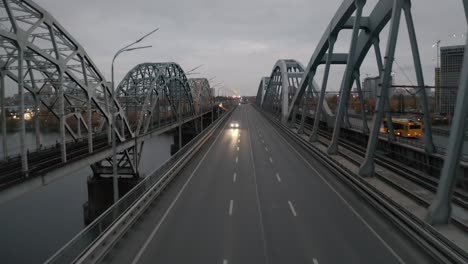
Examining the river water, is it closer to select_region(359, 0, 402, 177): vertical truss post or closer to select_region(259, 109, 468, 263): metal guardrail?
select_region(259, 109, 468, 263): metal guardrail

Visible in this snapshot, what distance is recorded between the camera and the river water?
23.8 m

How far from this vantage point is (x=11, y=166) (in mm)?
18688

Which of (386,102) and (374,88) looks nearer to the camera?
(386,102)

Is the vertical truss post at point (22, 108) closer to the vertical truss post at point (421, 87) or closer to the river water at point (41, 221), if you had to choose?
the river water at point (41, 221)

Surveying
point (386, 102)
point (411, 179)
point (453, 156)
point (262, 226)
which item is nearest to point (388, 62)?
point (411, 179)

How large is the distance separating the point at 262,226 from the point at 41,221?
24.0m

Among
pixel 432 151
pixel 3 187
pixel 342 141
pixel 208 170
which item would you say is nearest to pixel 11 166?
pixel 3 187

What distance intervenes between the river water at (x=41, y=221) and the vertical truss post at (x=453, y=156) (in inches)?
821

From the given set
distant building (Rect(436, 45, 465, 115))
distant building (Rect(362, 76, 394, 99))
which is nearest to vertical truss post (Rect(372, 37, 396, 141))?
distant building (Rect(362, 76, 394, 99))

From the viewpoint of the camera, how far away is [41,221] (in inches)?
1160

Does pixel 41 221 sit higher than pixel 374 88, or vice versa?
pixel 374 88

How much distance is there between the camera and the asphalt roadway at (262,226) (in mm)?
10477

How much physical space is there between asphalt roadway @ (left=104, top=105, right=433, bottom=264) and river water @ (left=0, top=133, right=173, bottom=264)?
37.9 ft

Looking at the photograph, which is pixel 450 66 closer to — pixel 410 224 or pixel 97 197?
pixel 410 224
